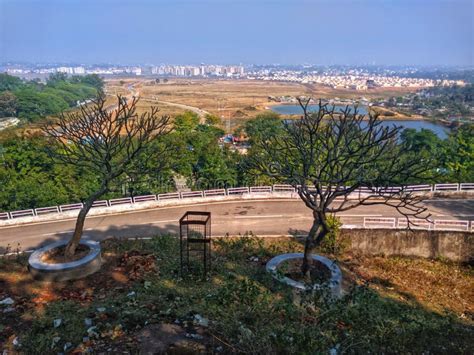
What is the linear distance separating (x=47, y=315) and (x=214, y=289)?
433 centimetres

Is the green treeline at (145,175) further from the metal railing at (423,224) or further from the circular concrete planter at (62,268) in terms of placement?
the circular concrete planter at (62,268)

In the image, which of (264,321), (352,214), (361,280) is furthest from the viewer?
(352,214)

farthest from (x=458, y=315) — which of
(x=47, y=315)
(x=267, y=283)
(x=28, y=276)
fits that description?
(x=28, y=276)

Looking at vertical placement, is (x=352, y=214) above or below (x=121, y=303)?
below

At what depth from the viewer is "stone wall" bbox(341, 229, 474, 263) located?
16.6 meters

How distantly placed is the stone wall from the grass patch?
32.0 inches

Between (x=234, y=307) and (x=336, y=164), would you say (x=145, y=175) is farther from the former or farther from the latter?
(x=234, y=307)

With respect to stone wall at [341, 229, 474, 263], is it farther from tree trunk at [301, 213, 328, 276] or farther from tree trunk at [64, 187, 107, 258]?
tree trunk at [64, 187, 107, 258]

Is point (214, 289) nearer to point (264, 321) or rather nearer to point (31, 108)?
point (264, 321)

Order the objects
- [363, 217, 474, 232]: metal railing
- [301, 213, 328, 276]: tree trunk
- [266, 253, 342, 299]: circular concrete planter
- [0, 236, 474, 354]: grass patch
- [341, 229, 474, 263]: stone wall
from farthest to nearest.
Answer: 1. [341, 229, 474, 263]: stone wall
2. [363, 217, 474, 232]: metal railing
3. [301, 213, 328, 276]: tree trunk
4. [266, 253, 342, 299]: circular concrete planter
5. [0, 236, 474, 354]: grass patch

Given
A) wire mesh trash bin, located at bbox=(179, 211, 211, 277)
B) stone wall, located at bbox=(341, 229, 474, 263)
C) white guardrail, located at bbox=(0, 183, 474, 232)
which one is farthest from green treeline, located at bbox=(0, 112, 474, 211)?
wire mesh trash bin, located at bbox=(179, 211, 211, 277)

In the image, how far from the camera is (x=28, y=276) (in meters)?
12.0

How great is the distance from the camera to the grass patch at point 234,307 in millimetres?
6926

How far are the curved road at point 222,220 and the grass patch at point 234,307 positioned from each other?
7.35 feet
